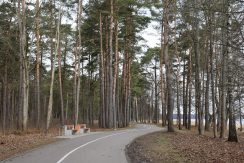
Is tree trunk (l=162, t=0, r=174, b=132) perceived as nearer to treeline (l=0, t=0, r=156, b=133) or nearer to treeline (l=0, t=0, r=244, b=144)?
treeline (l=0, t=0, r=244, b=144)

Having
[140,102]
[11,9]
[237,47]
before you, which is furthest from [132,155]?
[140,102]

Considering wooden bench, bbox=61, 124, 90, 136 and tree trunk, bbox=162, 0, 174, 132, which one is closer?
tree trunk, bbox=162, 0, 174, 132

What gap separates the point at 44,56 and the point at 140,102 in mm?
48742

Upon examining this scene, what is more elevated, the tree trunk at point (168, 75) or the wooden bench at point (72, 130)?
the tree trunk at point (168, 75)

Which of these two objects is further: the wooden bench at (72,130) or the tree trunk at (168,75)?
the wooden bench at (72,130)

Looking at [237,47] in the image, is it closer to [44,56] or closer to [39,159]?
[39,159]

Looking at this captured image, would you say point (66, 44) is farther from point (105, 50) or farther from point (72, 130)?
point (72, 130)

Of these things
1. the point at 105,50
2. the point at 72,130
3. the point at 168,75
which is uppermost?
the point at 105,50

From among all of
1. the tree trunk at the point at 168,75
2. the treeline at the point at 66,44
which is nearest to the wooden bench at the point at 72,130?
the treeline at the point at 66,44

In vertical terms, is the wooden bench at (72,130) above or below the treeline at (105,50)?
below

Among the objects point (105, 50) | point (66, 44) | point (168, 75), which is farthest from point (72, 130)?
point (66, 44)

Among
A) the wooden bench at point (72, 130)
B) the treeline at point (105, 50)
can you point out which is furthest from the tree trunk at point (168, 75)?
the wooden bench at point (72, 130)

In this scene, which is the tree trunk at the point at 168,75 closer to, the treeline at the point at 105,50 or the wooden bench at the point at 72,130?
the treeline at the point at 105,50

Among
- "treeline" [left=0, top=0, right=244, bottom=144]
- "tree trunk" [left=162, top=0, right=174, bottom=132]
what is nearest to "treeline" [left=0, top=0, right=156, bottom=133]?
"treeline" [left=0, top=0, right=244, bottom=144]
